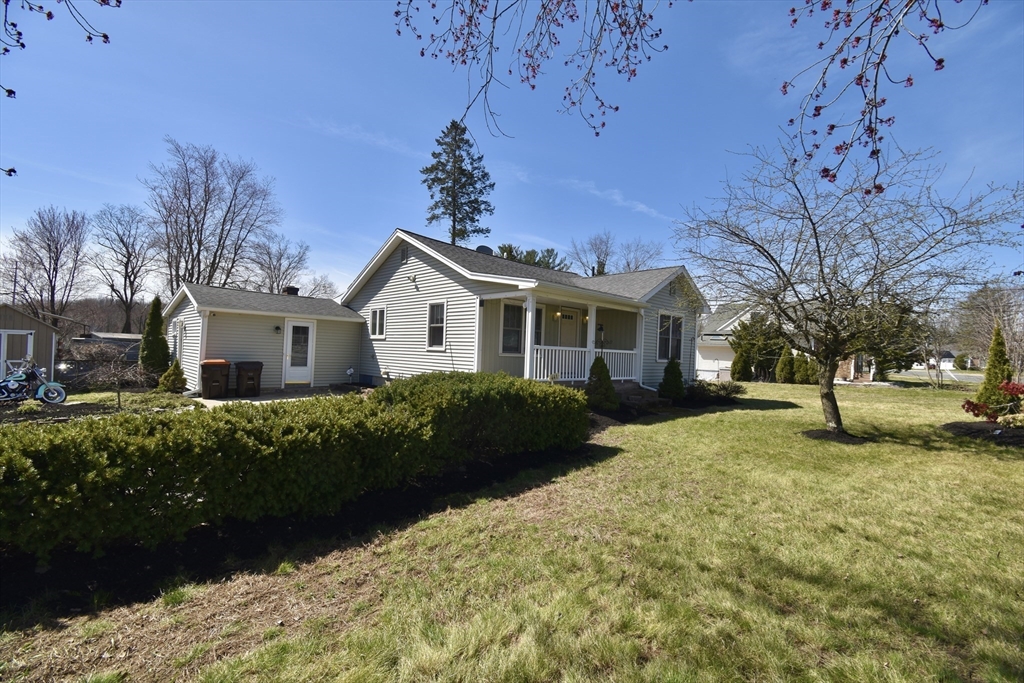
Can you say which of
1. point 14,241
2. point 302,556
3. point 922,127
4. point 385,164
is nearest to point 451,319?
point 385,164

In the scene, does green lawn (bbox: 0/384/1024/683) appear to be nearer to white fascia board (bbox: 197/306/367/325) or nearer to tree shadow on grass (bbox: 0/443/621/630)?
tree shadow on grass (bbox: 0/443/621/630)

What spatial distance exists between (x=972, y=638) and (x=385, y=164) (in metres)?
9.52

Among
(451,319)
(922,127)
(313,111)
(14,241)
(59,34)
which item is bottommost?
(451,319)

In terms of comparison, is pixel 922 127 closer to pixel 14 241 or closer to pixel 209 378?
pixel 209 378

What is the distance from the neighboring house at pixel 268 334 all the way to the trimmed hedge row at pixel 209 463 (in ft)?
34.6

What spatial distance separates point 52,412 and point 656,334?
1558 cm

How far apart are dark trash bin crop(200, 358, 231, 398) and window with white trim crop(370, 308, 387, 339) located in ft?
15.1

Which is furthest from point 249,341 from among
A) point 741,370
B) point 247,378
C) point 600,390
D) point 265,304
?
point 741,370

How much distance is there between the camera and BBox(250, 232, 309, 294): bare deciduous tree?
1310 inches

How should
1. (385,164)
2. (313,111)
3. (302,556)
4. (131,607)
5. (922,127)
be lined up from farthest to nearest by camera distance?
1. (385,164)
2. (313,111)
3. (922,127)
4. (302,556)
5. (131,607)

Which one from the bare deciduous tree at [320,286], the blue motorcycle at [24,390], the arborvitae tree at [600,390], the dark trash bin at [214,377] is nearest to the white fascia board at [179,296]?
the dark trash bin at [214,377]

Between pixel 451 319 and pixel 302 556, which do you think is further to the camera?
pixel 451 319

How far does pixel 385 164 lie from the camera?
8.73 m

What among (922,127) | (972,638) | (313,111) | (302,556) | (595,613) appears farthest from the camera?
(313,111)
